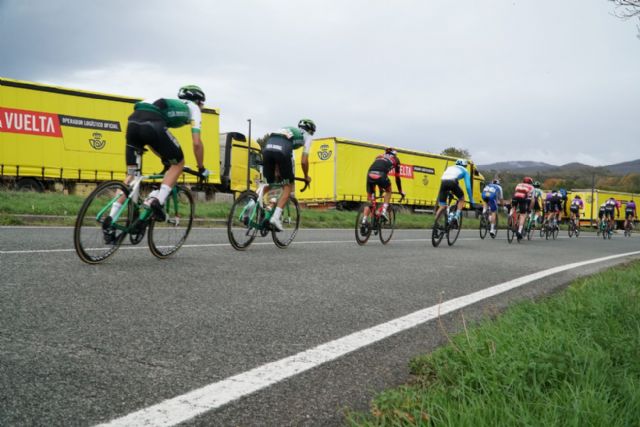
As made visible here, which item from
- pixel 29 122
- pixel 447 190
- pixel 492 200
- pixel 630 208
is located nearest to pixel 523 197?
pixel 492 200

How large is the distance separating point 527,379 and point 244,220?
573 cm

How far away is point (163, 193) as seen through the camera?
5.95m

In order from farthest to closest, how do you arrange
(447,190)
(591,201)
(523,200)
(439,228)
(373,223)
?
(591,201)
(523,200)
(447,190)
(439,228)
(373,223)

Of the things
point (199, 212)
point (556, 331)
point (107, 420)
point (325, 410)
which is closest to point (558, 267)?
point (556, 331)

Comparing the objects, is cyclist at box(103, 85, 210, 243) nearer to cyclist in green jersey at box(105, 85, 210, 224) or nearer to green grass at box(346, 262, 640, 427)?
cyclist in green jersey at box(105, 85, 210, 224)

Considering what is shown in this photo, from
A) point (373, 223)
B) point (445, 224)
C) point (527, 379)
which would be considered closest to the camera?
point (527, 379)

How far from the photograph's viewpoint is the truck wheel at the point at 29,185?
61.3 feet

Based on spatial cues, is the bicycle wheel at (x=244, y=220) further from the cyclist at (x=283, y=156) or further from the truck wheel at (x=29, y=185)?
the truck wheel at (x=29, y=185)

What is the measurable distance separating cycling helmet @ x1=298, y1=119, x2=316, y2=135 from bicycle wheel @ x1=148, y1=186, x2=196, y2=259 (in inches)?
88.7

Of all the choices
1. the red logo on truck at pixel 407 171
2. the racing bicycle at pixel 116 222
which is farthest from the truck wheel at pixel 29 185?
the red logo on truck at pixel 407 171

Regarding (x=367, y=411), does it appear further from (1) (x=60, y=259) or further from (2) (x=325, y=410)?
(1) (x=60, y=259)

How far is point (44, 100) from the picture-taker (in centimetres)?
1889

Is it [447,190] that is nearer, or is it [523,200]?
[447,190]

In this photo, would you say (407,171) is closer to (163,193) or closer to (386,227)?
(386,227)
